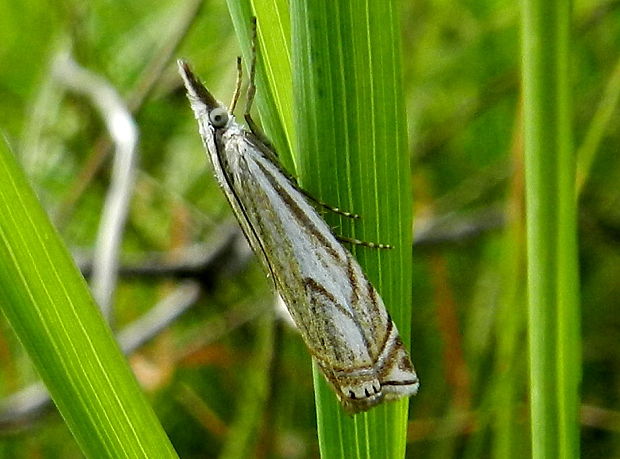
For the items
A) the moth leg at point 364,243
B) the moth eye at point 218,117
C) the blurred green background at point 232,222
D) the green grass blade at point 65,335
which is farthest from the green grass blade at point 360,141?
the blurred green background at point 232,222

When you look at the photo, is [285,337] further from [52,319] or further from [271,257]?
[52,319]

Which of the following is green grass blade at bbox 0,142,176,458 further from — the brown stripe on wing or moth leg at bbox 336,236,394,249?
the brown stripe on wing

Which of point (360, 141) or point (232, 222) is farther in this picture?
point (232, 222)

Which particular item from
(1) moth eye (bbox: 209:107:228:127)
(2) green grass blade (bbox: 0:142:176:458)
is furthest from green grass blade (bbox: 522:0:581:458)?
(1) moth eye (bbox: 209:107:228:127)

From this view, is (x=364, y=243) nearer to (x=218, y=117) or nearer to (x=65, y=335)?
(x=65, y=335)

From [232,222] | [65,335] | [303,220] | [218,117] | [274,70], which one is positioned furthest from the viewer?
[232,222]

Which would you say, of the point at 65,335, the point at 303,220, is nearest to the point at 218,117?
the point at 303,220
